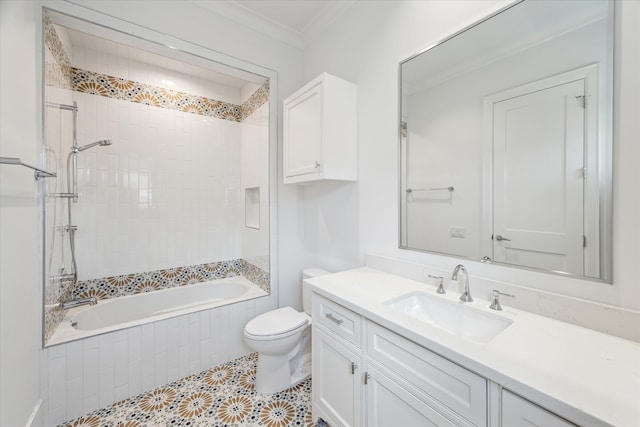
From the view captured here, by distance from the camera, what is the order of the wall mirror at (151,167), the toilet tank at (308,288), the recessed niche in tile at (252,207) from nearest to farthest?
the wall mirror at (151,167) → the toilet tank at (308,288) → the recessed niche in tile at (252,207)

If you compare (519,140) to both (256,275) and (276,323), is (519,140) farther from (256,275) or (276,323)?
(256,275)

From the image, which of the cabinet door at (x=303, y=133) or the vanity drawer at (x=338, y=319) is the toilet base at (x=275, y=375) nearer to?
the vanity drawer at (x=338, y=319)

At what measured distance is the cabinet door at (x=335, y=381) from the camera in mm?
1195

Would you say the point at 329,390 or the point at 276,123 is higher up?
the point at 276,123

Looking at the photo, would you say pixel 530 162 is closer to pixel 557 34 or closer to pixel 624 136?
pixel 624 136

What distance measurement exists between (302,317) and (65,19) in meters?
2.43

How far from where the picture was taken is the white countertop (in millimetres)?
586

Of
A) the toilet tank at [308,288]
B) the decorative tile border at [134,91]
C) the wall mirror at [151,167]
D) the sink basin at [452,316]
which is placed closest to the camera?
the sink basin at [452,316]

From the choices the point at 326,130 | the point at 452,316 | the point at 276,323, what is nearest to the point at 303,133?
the point at 326,130

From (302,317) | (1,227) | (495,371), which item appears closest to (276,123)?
(302,317)

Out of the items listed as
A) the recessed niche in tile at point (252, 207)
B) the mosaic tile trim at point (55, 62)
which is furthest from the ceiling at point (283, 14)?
the recessed niche in tile at point (252, 207)

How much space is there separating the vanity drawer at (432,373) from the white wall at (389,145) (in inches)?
21.9

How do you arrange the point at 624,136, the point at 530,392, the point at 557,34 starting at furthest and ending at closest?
the point at 557,34, the point at 624,136, the point at 530,392

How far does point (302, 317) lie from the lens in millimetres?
1912
